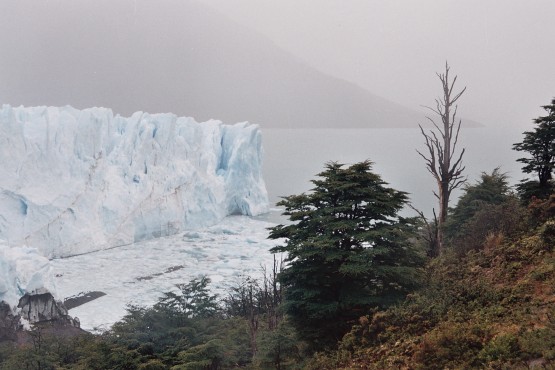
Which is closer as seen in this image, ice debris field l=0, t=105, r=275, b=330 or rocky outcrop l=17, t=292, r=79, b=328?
rocky outcrop l=17, t=292, r=79, b=328

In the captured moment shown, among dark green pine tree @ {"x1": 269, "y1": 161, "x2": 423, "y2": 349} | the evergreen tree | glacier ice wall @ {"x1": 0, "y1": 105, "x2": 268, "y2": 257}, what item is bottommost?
dark green pine tree @ {"x1": 269, "y1": 161, "x2": 423, "y2": 349}

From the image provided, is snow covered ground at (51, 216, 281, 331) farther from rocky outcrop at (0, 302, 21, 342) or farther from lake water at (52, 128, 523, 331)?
rocky outcrop at (0, 302, 21, 342)

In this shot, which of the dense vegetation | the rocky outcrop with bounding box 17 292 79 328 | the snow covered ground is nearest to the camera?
the dense vegetation

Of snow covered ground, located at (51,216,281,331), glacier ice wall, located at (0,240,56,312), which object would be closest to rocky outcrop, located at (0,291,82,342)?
glacier ice wall, located at (0,240,56,312)

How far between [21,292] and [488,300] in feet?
51.6

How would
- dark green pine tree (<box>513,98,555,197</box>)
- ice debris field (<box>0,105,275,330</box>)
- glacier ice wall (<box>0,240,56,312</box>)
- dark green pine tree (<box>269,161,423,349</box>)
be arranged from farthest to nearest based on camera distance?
ice debris field (<box>0,105,275,330</box>) → glacier ice wall (<box>0,240,56,312</box>) → dark green pine tree (<box>513,98,555,197</box>) → dark green pine tree (<box>269,161,423,349</box>)

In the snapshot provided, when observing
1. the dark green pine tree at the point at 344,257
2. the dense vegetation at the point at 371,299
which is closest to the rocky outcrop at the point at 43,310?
the dense vegetation at the point at 371,299

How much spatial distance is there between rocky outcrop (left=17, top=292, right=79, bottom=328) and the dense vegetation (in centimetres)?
733

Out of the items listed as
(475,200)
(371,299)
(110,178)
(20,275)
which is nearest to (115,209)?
(110,178)

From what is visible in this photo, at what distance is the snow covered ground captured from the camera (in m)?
18.7

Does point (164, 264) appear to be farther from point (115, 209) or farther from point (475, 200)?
point (475, 200)

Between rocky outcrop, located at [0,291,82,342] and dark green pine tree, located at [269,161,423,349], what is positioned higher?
dark green pine tree, located at [269,161,423,349]

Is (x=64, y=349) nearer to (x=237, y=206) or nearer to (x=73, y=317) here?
(x=73, y=317)

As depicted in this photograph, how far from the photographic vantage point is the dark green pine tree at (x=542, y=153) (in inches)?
340
